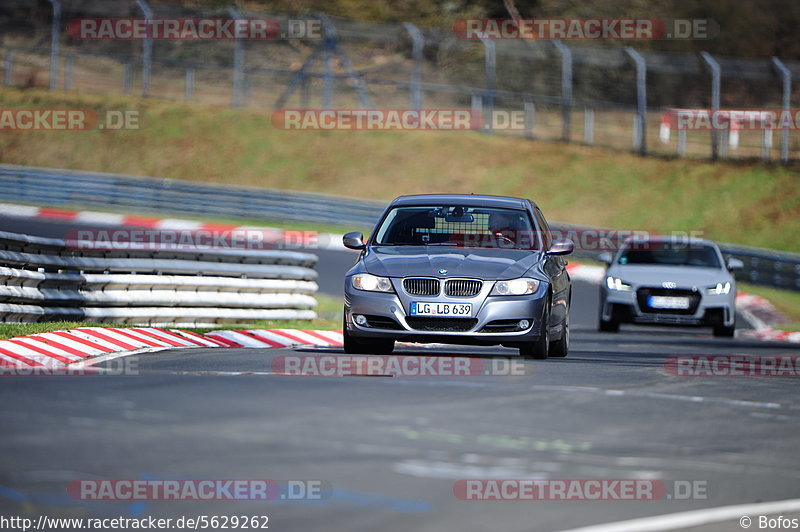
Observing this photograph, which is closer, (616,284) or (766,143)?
(616,284)

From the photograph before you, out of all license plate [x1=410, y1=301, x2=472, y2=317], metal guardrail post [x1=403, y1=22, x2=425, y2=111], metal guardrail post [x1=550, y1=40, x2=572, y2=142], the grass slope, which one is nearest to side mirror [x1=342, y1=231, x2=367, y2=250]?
license plate [x1=410, y1=301, x2=472, y2=317]

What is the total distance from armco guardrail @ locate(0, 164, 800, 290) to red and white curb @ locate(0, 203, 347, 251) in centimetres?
100

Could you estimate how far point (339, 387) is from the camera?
380 inches

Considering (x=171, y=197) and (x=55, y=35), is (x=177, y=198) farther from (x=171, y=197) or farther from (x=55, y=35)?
(x=55, y=35)

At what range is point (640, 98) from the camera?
39906mm

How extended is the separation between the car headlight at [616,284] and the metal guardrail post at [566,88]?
755 inches

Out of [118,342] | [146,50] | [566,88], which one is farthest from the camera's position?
[146,50]

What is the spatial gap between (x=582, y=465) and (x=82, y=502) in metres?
2.50

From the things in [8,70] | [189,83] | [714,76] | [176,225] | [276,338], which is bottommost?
[276,338]

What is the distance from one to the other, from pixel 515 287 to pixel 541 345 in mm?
658

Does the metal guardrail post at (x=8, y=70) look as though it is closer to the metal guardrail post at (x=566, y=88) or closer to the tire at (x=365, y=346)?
the metal guardrail post at (x=566, y=88)

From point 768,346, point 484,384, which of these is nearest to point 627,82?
point 768,346

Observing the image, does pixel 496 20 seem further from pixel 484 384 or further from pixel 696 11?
pixel 484 384

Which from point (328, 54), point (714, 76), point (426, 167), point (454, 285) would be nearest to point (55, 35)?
point (328, 54)
